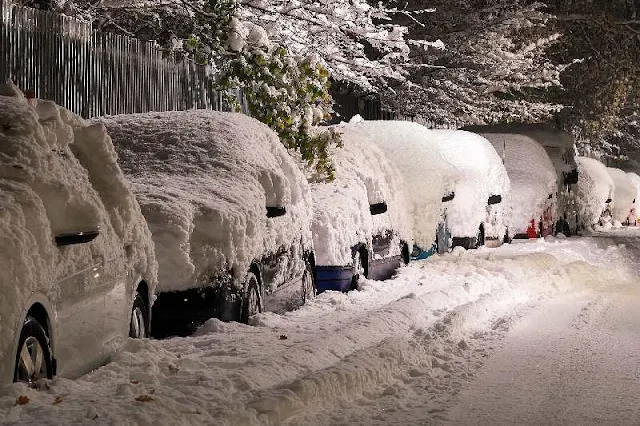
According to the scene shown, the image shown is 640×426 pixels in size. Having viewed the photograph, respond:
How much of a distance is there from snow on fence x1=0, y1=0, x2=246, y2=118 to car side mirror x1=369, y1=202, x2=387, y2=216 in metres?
3.64

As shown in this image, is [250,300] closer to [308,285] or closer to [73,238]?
[308,285]

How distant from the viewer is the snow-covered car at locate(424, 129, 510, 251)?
20609mm

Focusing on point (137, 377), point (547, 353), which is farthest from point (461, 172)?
point (137, 377)

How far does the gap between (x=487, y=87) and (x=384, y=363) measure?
25.8 metres

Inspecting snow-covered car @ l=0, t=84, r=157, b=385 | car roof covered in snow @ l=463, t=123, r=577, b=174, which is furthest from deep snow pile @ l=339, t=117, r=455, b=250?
snow-covered car @ l=0, t=84, r=157, b=385

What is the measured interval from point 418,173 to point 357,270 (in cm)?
364

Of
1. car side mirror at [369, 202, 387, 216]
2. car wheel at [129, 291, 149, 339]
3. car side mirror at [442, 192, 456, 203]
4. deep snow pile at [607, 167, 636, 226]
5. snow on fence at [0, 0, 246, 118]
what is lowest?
deep snow pile at [607, 167, 636, 226]

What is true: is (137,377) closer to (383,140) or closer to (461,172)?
(383,140)

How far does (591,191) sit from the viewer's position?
3356 centimetres

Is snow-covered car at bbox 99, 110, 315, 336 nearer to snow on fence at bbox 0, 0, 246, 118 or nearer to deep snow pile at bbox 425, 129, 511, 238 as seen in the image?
snow on fence at bbox 0, 0, 246, 118

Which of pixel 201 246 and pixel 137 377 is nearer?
pixel 137 377

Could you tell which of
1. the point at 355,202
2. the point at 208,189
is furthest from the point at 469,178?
the point at 208,189

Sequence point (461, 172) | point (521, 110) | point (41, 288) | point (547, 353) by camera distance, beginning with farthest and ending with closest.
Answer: point (521, 110)
point (461, 172)
point (547, 353)
point (41, 288)

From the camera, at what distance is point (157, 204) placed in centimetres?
908
